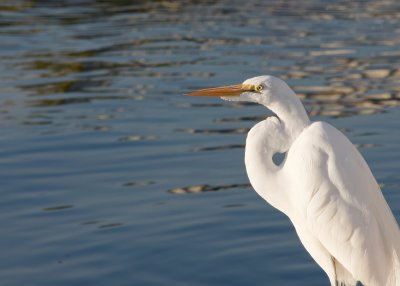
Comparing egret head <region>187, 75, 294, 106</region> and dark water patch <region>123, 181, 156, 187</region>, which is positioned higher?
egret head <region>187, 75, 294, 106</region>

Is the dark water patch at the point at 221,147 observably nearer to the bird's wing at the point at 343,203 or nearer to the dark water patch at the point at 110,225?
the dark water patch at the point at 110,225

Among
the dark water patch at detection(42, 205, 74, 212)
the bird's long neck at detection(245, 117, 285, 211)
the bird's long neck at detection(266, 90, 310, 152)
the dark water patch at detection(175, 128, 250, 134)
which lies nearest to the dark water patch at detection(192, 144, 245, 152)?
the dark water patch at detection(175, 128, 250, 134)

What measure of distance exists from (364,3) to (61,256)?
11852 millimetres

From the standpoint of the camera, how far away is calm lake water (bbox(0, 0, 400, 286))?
26.3ft

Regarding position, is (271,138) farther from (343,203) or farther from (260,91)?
(343,203)

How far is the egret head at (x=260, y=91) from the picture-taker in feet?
21.3

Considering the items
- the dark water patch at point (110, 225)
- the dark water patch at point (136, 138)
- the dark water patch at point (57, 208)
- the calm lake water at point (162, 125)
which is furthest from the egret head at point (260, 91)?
the dark water patch at point (136, 138)

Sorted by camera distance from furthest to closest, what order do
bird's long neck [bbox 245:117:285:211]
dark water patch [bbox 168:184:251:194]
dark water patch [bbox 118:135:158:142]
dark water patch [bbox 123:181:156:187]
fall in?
dark water patch [bbox 118:135:158:142], dark water patch [bbox 123:181:156:187], dark water patch [bbox 168:184:251:194], bird's long neck [bbox 245:117:285:211]

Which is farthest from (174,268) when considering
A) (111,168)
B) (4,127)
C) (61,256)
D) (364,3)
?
(364,3)

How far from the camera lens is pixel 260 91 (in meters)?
6.51

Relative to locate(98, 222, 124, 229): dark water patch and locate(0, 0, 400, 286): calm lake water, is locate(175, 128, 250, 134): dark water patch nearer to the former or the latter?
locate(0, 0, 400, 286): calm lake water

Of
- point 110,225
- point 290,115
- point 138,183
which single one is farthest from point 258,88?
point 138,183

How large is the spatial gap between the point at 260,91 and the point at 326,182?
593 millimetres

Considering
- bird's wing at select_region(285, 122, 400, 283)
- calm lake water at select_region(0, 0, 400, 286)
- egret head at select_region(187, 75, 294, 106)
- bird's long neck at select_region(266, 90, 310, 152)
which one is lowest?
calm lake water at select_region(0, 0, 400, 286)
